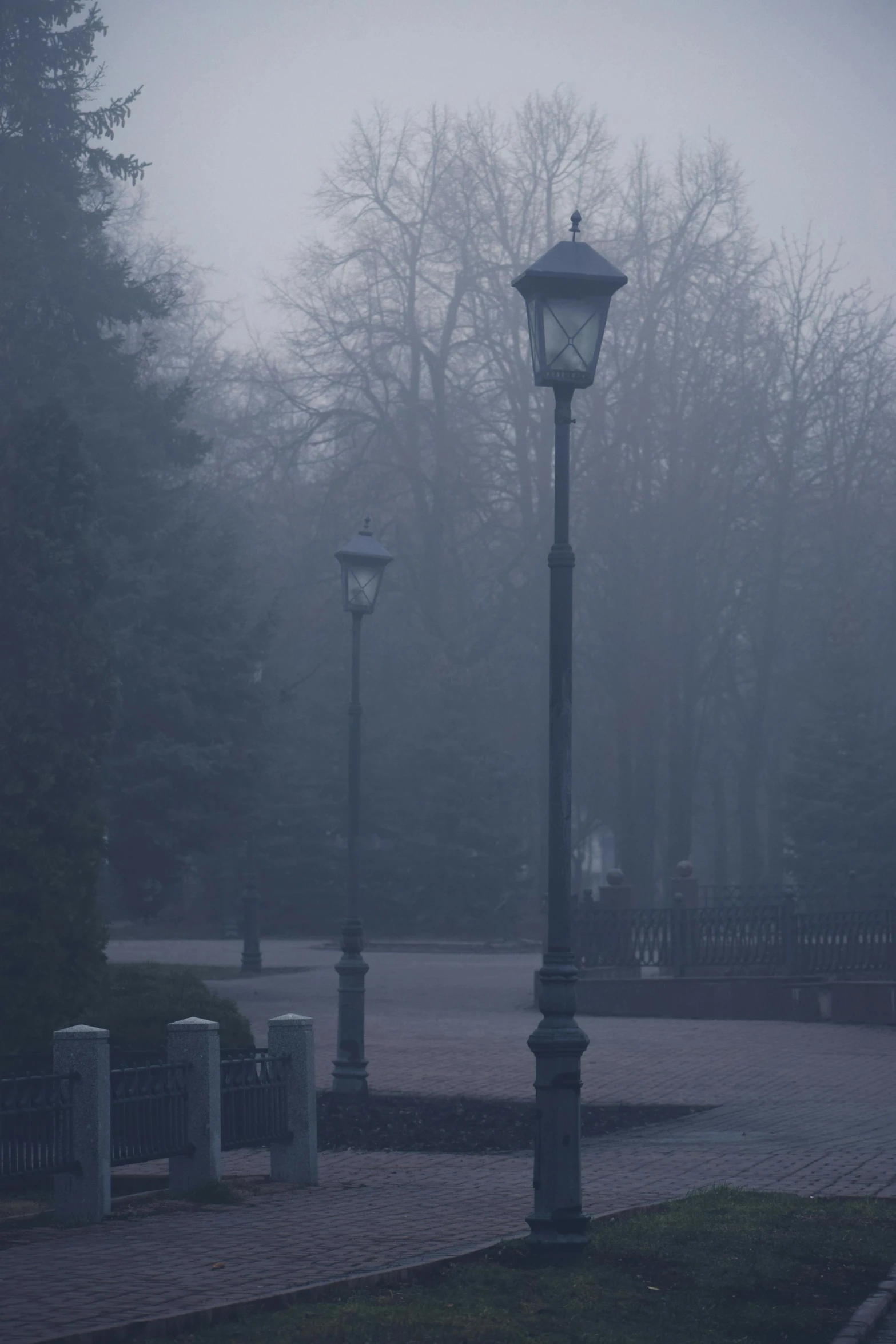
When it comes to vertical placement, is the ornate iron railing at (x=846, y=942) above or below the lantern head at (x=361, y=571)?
below

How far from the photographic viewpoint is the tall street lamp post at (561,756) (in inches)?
333

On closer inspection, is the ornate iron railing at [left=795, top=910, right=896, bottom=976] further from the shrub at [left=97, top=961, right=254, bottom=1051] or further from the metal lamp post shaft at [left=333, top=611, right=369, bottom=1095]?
the shrub at [left=97, top=961, right=254, bottom=1051]

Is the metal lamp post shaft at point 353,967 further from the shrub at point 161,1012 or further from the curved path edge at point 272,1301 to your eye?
the curved path edge at point 272,1301

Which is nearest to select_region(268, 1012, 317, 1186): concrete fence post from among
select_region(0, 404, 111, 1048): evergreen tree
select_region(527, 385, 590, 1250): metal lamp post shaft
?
select_region(527, 385, 590, 1250): metal lamp post shaft

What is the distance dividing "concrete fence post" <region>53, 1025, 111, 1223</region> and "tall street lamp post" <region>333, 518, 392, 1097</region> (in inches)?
266

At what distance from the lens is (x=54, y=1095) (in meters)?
9.86

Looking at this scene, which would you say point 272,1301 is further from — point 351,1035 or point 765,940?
point 765,940

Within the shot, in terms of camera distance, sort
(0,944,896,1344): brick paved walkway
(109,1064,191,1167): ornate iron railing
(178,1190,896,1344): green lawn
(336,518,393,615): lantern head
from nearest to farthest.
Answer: (178,1190,896,1344): green lawn < (0,944,896,1344): brick paved walkway < (109,1064,191,1167): ornate iron railing < (336,518,393,615): lantern head

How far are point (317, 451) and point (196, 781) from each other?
20.7 m

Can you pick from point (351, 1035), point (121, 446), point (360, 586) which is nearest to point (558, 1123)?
point (351, 1035)

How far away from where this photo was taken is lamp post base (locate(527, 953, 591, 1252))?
27.6 ft

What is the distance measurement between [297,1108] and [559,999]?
344 cm

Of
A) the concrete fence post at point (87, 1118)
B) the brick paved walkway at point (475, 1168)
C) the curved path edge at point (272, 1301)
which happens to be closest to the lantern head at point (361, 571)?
the brick paved walkway at point (475, 1168)

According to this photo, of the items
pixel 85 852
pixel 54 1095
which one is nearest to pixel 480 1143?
pixel 54 1095
